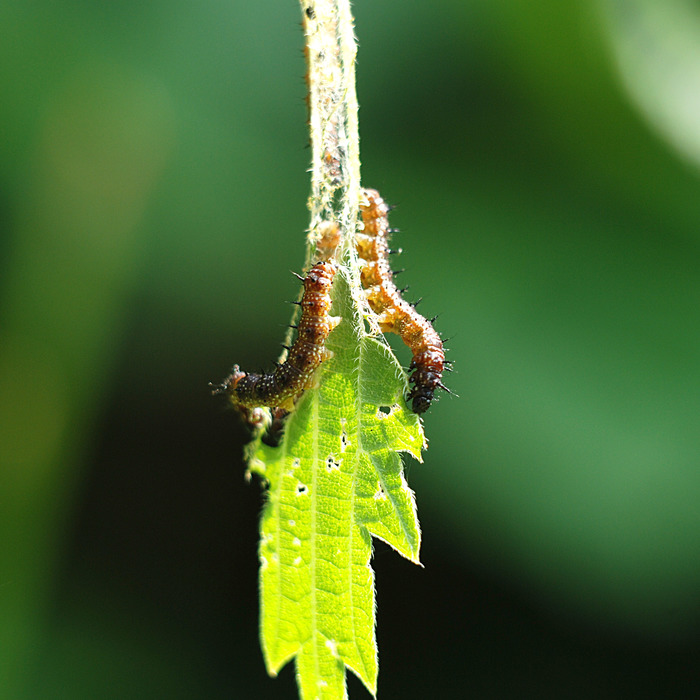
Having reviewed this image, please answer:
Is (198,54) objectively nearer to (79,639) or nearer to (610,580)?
(79,639)

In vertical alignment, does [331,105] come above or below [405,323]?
above

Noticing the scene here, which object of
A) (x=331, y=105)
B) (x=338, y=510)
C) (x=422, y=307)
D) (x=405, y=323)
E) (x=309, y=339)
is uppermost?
(x=422, y=307)

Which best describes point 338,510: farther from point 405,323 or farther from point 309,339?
point 405,323

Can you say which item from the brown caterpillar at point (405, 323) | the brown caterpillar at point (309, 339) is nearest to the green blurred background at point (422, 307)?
the brown caterpillar at point (405, 323)

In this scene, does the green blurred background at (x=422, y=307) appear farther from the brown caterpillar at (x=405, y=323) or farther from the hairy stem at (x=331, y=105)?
the hairy stem at (x=331, y=105)

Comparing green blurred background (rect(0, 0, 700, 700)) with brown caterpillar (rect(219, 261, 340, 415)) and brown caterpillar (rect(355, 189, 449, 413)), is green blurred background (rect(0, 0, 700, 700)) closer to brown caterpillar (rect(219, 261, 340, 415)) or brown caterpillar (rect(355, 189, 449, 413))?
brown caterpillar (rect(355, 189, 449, 413))

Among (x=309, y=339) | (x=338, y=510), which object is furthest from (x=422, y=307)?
(x=338, y=510)

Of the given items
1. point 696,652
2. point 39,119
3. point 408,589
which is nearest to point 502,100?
point 39,119
